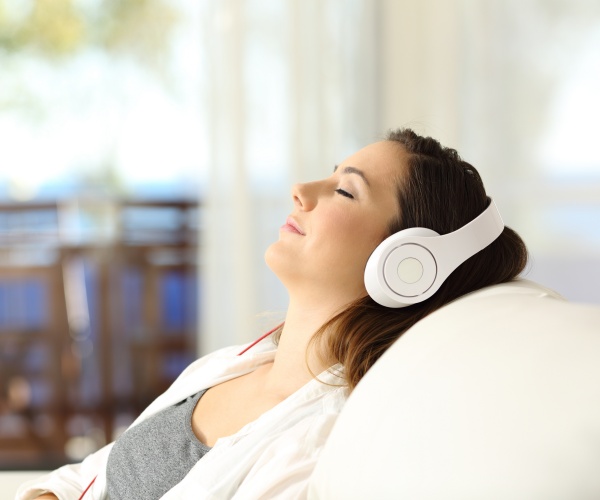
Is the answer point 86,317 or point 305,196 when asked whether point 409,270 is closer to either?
point 305,196

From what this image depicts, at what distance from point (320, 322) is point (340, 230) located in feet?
0.46

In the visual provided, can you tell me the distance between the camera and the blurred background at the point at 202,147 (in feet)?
10.2

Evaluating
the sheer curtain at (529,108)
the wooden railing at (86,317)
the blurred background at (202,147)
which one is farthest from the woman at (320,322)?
the wooden railing at (86,317)

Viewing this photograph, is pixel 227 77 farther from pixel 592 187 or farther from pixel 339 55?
pixel 592 187

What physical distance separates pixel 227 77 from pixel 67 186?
103 centimetres

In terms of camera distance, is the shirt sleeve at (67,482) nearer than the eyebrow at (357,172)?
No

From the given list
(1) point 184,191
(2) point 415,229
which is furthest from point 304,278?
(1) point 184,191

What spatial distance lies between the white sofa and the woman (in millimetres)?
324

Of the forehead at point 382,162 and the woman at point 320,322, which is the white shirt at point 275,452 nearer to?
the woman at point 320,322

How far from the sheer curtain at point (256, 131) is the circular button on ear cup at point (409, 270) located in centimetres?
203

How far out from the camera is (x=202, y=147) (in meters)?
3.24

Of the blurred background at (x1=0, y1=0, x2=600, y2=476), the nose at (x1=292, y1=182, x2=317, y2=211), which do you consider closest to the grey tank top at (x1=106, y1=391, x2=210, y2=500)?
the nose at (x1=292, y1=182, x2=317, y2=211)

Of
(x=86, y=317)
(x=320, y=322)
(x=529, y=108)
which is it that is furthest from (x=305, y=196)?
(x=86, y=317)

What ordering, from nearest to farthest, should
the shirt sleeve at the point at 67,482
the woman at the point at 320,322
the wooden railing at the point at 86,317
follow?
the woman at the point at 320,322
the shirt sleeve at the point at 67,482
the wooden railing at the point at 86,317
